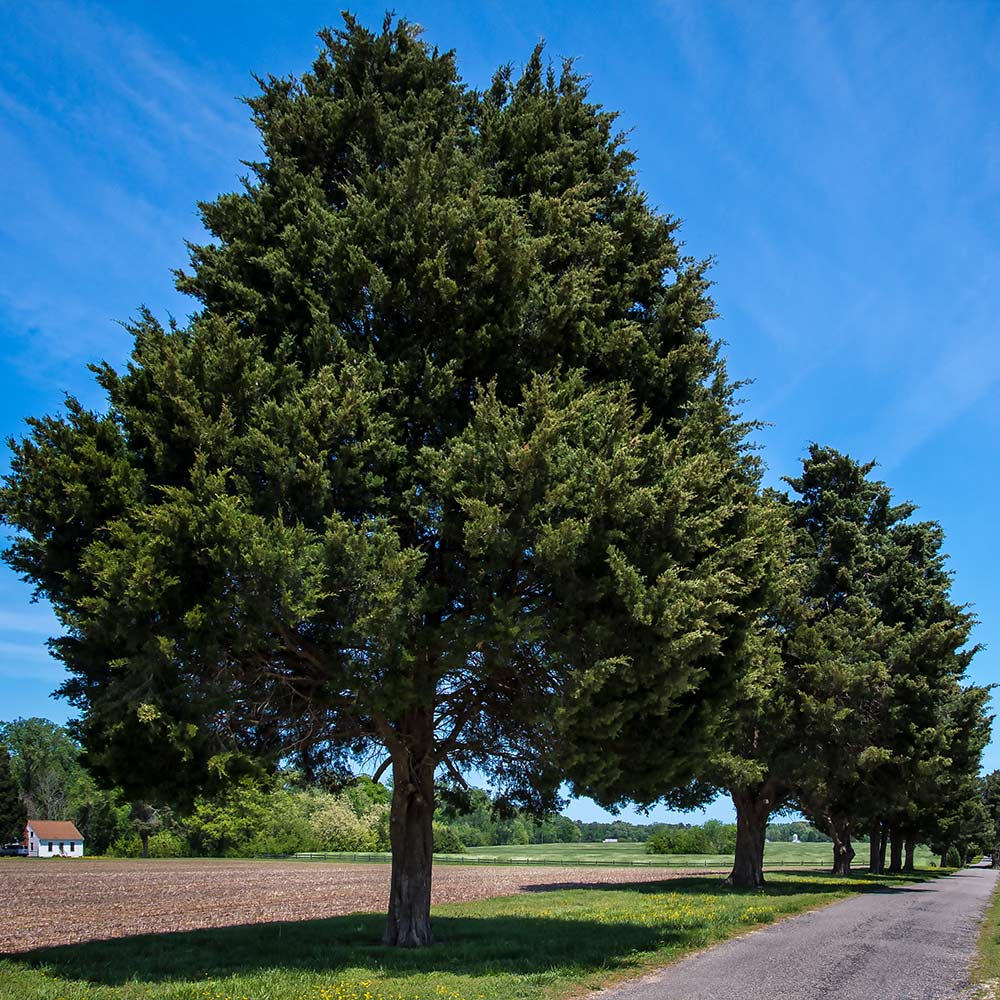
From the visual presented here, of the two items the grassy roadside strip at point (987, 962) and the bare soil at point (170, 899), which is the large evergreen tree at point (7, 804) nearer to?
the bare soil at point (170, 899)

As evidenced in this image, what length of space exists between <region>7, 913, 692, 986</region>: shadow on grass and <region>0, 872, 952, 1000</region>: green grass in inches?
1.0

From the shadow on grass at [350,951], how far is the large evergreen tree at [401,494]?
1.61 meters

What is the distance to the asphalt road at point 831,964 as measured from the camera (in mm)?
11047

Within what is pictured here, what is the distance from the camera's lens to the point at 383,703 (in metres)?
12.2

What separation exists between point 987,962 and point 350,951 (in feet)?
36.8

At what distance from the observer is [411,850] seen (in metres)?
14.7

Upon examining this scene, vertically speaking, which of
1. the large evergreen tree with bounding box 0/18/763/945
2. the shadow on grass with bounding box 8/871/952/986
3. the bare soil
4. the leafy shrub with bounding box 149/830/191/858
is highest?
the large evergreen tree with bounding box 0/18/763/945

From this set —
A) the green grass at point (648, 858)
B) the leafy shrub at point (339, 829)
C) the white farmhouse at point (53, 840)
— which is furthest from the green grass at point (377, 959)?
the white farmhouse at point (53, 840)

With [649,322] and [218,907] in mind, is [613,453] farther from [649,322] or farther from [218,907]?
[218,907]

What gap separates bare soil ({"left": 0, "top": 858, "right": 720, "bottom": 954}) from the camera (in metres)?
20.3

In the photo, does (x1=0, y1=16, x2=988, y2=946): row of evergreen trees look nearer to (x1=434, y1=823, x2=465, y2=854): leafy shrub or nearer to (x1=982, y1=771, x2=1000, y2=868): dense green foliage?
(x1=434, y1=823, x2=465, y2=854): leafy shrub

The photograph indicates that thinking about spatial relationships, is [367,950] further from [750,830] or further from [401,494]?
[750,830]

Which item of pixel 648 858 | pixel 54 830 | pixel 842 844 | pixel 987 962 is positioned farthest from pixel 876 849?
pixel 54 830

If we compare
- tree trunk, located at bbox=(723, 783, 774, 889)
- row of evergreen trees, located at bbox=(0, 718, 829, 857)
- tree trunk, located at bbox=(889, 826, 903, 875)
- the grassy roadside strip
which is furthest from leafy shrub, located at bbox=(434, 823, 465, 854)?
the grassy roadside strip
